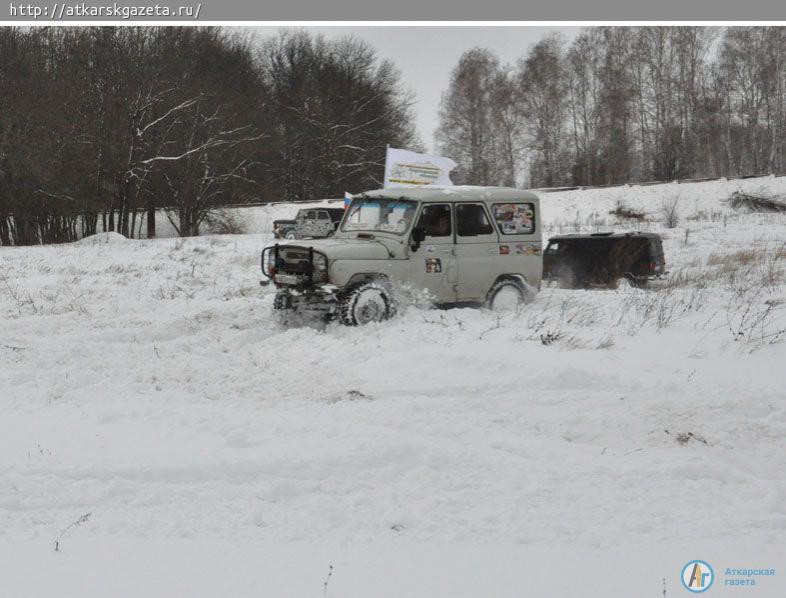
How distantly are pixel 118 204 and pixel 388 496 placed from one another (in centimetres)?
3138

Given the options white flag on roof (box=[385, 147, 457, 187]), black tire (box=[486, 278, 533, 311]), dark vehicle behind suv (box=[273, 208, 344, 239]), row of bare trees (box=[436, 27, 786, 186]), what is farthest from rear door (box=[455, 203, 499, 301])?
dark vehicle behind suv (box=[273, 208, 344, 239])

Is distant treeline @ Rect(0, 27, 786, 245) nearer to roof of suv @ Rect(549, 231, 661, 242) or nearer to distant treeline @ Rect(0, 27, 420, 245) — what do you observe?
distant treeline @ Rect(0, 27, 420, 245)

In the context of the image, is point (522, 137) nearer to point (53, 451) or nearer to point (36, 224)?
point (36, 224)

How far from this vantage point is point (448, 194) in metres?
10.1

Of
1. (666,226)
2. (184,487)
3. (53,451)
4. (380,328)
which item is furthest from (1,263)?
(666,226)

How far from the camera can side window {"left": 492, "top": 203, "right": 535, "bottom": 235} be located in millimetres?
10492

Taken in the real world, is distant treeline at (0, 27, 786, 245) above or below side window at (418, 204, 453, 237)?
above

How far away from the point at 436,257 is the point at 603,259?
272 inches

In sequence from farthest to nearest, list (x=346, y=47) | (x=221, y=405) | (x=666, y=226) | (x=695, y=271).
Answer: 1. (x=346, y=47)
2. (x=666, y=226)
3. (x=695, y=271)
4. (x=221, y=405)

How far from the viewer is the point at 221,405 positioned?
6.31 metres

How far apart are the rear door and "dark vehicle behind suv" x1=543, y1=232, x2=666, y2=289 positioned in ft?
18.9

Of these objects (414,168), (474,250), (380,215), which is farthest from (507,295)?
(414,168)

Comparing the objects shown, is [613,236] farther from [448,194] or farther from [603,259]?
[448,194]

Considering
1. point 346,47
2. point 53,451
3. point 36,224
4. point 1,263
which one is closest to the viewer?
point 53,451
